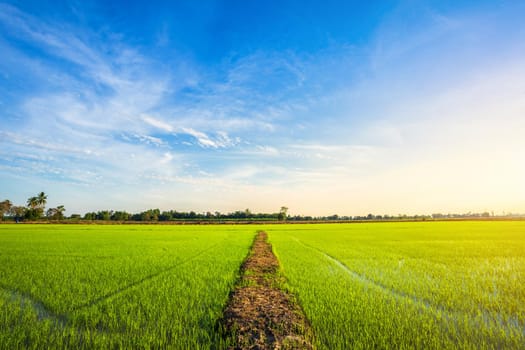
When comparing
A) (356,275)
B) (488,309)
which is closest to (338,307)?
(488,309)

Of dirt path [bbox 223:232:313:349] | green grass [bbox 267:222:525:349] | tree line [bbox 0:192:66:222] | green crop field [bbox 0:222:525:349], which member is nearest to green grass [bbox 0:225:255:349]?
green crop field [bbox 0:222:525:349]

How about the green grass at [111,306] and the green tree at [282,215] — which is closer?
the green grass at [111,306]

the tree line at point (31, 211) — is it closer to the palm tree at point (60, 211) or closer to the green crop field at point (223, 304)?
the palm tree at point (60, 211)

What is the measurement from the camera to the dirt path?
3.33 metres

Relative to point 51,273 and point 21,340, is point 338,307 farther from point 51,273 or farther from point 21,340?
point 51,273

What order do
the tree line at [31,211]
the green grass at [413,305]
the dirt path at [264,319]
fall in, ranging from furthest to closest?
the tree line at [31,211]
the green grass at [413,305]
the dirt path at [264,319]

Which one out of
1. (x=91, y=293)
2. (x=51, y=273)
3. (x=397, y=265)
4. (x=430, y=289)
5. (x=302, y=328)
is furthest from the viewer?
(x=397, y=265)

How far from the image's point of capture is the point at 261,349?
3145mm

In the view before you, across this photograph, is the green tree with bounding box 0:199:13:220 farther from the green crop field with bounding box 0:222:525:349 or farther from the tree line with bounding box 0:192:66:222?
the green crop field with bounding box 0:222:525:349

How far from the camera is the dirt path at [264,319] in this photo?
10.9ft

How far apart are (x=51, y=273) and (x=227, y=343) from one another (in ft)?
23.6

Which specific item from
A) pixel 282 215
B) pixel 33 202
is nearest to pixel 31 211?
pixel 33 202

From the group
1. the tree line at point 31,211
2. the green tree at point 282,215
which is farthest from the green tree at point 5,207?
the green tree at point 282,215

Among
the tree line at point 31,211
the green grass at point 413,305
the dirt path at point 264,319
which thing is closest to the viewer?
the dirt path at point 264,319
